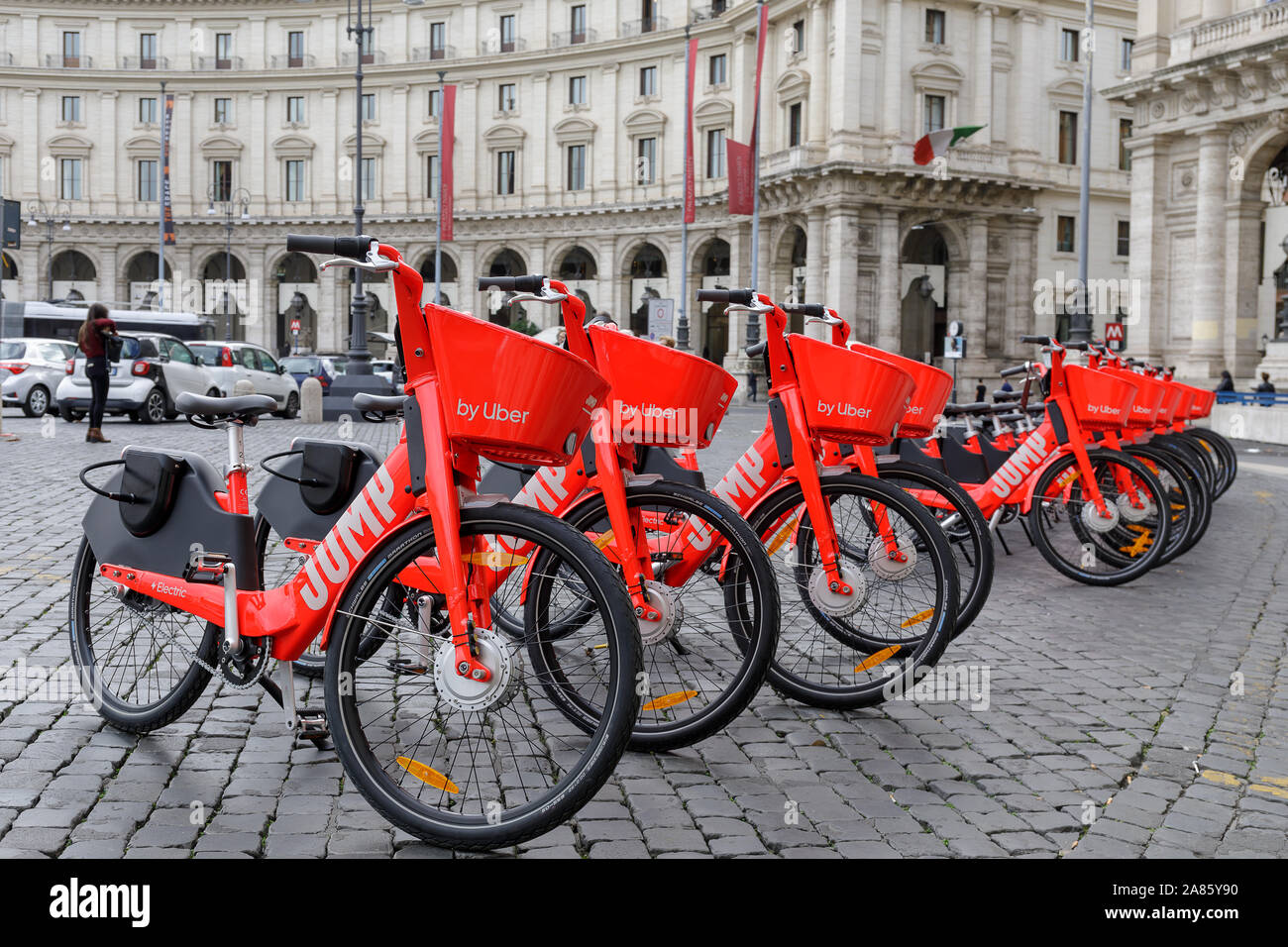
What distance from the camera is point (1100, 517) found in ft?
26.2

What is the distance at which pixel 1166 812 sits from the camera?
389 centimetres

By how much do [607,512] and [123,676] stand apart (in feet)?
5.59

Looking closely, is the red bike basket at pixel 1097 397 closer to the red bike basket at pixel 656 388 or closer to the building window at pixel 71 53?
the red bike basket at pixel 656 388

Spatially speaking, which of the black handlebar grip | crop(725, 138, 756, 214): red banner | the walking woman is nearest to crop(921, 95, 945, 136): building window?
crop(725, 138, 756, 214): red banner

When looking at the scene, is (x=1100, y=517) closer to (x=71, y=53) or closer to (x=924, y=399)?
(x=924, y=399)

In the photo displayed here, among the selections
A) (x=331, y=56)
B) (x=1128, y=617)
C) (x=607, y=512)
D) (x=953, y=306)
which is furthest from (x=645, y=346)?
(x=331, y=56)

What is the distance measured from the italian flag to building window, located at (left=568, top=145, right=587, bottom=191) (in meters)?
18.0

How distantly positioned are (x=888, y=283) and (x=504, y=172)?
71.1ft

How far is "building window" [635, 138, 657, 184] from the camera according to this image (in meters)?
57.8

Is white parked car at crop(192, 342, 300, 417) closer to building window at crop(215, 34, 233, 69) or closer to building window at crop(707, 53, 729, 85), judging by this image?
building window at crop(707, 53, 729, 85)

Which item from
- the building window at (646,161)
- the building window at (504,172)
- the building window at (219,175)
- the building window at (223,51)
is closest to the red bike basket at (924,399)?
the building window at (646,161)

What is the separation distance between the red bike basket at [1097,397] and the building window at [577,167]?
53421 mm

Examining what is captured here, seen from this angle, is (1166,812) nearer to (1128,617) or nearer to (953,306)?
(1128,617)

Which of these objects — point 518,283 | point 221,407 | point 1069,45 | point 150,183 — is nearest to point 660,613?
point 518,283
